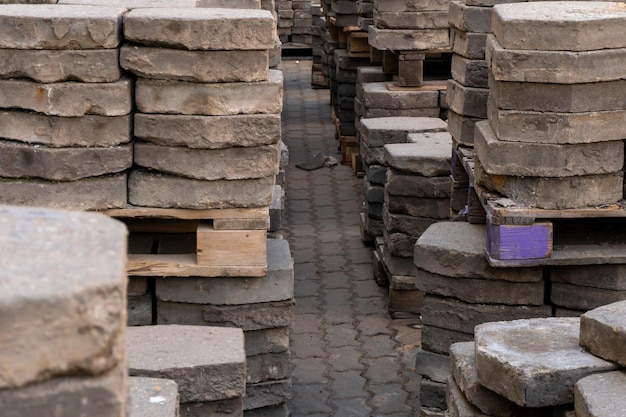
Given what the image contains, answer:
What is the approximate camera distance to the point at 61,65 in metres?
5.48

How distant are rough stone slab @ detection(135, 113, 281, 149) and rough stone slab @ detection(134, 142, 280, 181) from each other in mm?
41

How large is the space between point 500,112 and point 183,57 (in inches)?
60.4

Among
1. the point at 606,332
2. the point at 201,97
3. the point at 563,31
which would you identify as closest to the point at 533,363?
the point at 606,332

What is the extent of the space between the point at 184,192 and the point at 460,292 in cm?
152

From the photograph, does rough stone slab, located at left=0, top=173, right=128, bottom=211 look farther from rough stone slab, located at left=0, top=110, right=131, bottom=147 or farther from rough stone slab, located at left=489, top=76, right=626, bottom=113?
rough stone slab, located at left=489, top=76, right=626, bottom=113

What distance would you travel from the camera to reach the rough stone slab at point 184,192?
5.71 metres

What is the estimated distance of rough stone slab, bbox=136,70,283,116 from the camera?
559 cm

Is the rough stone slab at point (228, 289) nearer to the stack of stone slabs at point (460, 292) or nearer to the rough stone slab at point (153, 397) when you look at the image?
the stack of stone slabs at point (460, 292)

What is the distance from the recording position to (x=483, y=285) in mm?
6070

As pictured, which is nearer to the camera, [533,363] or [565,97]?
[533,363]

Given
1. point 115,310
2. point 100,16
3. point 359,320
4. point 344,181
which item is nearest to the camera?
point 115,310

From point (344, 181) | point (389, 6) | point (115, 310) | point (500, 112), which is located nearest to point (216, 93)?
point (500, 112)

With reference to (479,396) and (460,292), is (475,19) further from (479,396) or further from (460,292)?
(479,396)

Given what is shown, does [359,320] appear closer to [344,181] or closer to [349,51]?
[344,181]
